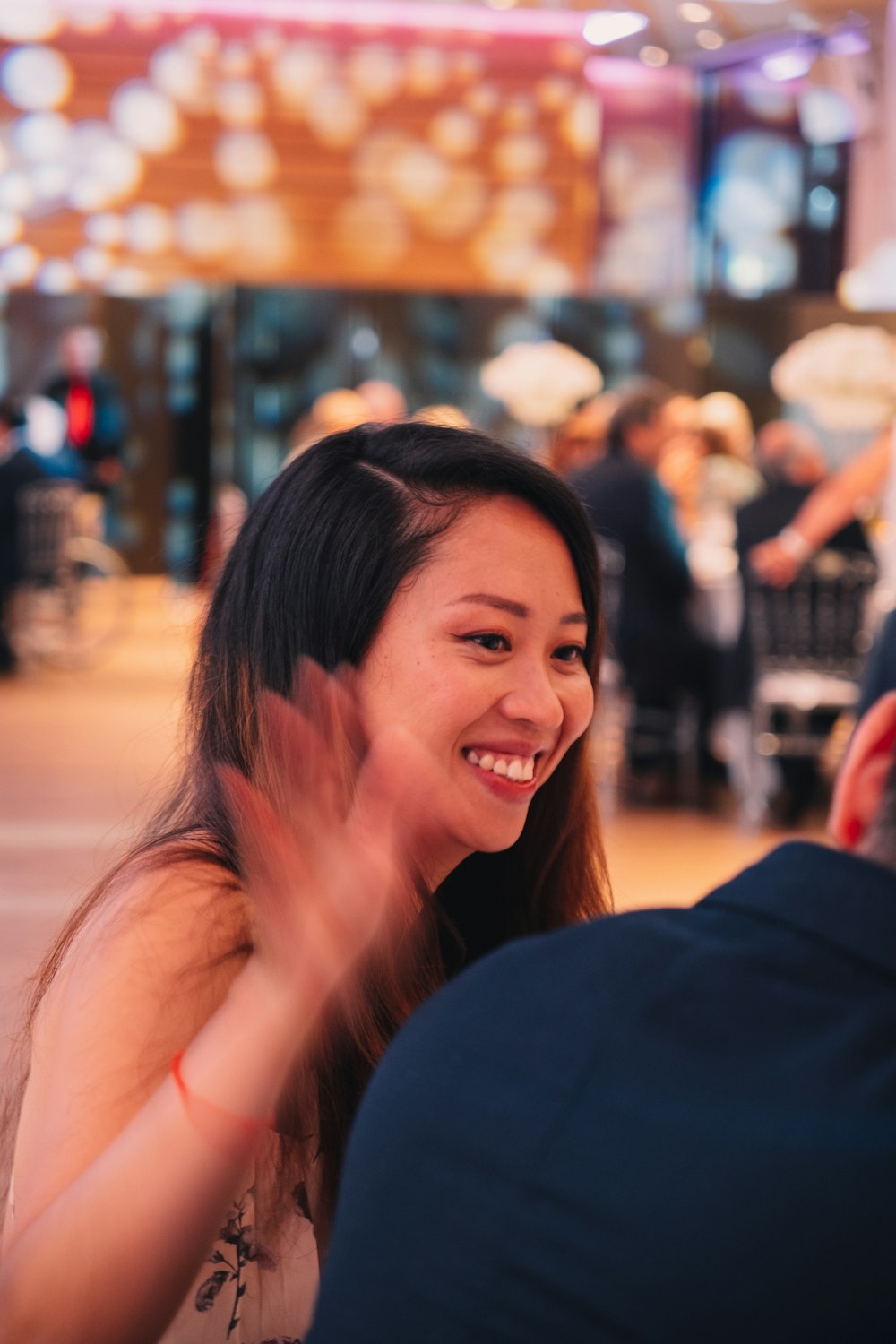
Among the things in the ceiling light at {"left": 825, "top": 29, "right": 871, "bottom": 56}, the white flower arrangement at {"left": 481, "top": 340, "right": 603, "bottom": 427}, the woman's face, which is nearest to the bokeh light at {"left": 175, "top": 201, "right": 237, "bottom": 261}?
the white flower arrangement at {"left": 481, "top": 340, "right": 603, "bottom": 427}

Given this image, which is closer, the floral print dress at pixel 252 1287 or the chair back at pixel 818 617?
the floral print dress at pixel 252 1287

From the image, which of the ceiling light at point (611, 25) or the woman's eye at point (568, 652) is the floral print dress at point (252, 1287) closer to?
the woman's eye at point (568, 652)

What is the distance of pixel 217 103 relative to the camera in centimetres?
1232

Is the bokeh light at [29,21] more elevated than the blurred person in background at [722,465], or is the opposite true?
the bokeh light at [29,21]

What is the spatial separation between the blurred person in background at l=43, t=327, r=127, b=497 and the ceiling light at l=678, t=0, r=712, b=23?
181 inches

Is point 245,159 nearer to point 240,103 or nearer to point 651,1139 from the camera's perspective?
point 240,103

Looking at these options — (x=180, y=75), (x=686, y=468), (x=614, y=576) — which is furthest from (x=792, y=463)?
(x=180, y=75)

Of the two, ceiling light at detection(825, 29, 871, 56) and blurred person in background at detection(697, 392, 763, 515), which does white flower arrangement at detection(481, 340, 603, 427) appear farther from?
ceiling light at detection(825, 29, 871, 56)

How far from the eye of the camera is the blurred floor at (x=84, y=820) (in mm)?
4441

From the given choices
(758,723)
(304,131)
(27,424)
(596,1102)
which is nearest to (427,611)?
(596,1102)

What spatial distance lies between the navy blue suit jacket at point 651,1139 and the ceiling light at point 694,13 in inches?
420

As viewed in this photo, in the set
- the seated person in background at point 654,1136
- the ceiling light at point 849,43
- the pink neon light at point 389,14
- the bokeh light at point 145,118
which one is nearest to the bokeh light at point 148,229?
the bokeh light at point 145,118

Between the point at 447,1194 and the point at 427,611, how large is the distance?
619mm

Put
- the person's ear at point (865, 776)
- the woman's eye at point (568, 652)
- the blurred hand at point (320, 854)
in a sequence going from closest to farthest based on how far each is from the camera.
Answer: the person's ear at point (865, 776) < the blurred hand at point (320, 854) < the woman's eye at point (568, 652)
